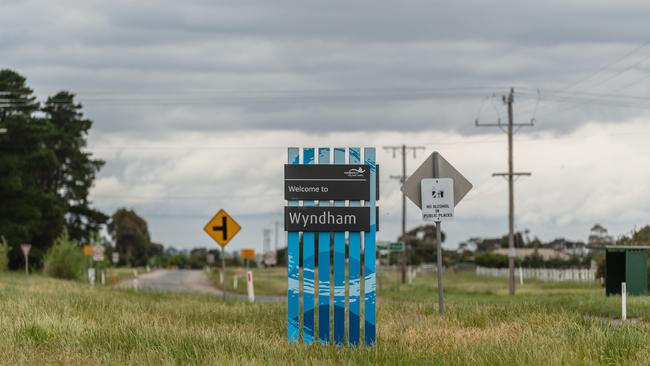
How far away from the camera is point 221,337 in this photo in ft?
56.9

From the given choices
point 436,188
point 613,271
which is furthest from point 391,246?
point 436,188

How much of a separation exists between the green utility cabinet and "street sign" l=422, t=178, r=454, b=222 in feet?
64.1

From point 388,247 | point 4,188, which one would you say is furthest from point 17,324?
point 4,188

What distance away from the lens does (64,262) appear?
7800cm

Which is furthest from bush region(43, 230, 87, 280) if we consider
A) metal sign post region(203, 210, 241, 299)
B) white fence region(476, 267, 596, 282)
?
metal sign post region(203, 210, 241, 299)

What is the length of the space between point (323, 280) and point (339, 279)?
0.28 m

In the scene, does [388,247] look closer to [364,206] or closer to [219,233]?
[219,233]

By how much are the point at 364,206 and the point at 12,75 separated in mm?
73704

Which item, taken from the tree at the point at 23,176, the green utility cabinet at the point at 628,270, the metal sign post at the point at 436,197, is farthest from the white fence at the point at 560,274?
Answer: the metal sign post at the point at 436,197

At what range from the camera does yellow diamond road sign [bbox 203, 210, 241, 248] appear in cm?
4275

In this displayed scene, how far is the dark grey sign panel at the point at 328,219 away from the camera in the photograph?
62.2 feet

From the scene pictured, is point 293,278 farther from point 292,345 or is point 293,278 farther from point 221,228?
point 221,228

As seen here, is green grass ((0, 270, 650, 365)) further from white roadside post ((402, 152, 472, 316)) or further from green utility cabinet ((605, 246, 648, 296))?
green utility cabinet ((605, 246, 648, 296))

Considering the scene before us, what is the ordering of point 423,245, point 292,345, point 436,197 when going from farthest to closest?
1. point 423,245
2. point 436,197
3. point 292,345
